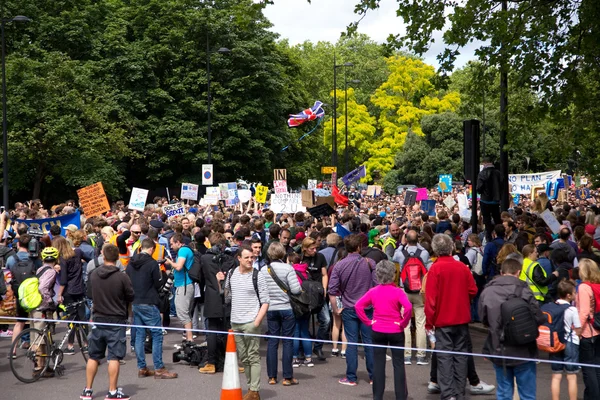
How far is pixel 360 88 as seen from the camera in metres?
91.9

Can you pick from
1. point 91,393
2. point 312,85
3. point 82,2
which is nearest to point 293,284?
point 91,393

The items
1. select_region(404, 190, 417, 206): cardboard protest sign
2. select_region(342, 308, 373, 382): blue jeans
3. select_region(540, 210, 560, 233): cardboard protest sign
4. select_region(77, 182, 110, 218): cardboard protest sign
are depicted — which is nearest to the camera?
select_region(342, 308, 373, 382): blue jeans

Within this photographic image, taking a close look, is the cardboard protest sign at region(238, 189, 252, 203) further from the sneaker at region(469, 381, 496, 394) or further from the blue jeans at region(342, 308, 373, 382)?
the sneaker at region(469, 381, 496, 394)

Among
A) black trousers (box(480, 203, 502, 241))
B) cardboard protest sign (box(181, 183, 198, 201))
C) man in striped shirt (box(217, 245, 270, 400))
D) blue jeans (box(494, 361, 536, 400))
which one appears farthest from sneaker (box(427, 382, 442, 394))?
cardboard protest sign (box(181, 183, 198, 201))

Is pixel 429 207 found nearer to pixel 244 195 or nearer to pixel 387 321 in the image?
pixel 244 195

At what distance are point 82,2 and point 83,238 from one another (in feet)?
117

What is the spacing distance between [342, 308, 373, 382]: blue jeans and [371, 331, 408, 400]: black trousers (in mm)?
562

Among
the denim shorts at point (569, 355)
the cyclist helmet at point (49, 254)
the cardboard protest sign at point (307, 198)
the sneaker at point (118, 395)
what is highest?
→ the cardboard protest sign at point (307, 198)

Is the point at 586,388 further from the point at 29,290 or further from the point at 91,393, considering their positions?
the point at 29,290

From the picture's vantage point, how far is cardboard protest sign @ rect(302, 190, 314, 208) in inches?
992

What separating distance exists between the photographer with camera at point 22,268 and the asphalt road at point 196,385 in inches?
18.9

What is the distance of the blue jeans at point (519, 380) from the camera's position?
26.7ft

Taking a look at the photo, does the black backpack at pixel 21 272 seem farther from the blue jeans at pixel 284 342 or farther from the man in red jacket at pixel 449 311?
the man in red jacket at pixel 449 311

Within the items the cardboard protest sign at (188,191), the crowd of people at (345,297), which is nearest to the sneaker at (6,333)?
the crowd of people at (345,297)
